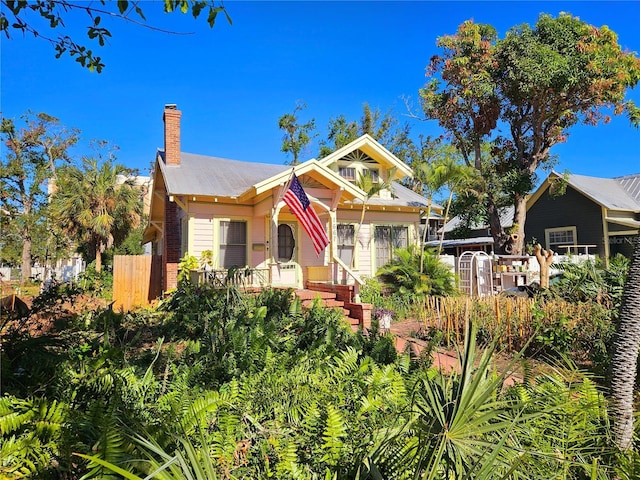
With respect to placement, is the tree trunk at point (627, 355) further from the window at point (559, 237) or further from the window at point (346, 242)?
the window at point (559, 237)

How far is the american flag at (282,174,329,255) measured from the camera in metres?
10.0

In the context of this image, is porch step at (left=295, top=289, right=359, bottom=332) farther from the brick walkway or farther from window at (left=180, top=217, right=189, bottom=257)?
window at (left=180, top=217, right=189, bottom=257)

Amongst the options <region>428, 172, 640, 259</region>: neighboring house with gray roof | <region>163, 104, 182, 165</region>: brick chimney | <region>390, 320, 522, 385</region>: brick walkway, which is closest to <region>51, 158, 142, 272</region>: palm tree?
<region>163, 104, 182, 165</region>: brick chimney

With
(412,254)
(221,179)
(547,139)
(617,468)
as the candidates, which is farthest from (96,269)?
(547,139)

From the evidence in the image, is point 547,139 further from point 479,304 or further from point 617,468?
point 617,468

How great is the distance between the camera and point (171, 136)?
48.2 ft

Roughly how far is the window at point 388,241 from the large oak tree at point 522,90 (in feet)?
22.1

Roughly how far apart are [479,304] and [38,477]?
28.5ft

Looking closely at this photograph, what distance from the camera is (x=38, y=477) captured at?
2.22 m

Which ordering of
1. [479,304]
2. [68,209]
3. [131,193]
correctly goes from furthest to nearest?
[131,193]
[68,209]
[479,304]

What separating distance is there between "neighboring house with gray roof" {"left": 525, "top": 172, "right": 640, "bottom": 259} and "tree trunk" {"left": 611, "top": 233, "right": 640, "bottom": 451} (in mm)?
20640

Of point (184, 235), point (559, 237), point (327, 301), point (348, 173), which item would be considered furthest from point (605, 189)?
point (184, 235)

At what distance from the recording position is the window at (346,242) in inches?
608

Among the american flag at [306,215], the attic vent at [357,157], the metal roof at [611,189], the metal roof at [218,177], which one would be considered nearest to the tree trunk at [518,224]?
the metal roof at [611,189]
